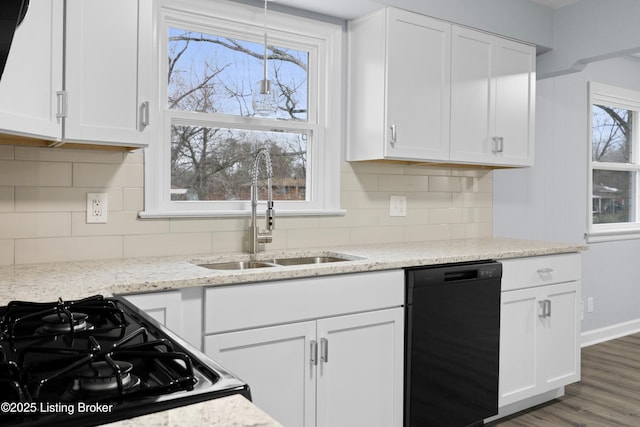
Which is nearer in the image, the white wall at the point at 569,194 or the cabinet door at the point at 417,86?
the cabinet door at the point at 417,86

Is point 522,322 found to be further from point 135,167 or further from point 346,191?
point 135,167

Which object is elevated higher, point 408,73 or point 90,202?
point 408,73

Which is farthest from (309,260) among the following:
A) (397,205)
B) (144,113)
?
(144,113)

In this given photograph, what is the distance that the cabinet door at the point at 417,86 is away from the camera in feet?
9.37

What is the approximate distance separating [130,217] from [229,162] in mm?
590

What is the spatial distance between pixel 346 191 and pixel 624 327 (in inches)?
124

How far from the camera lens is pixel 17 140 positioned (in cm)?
209

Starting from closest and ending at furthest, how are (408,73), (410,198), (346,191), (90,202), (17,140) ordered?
(17,140) → (90,202) → (408,73) → (346,191) → (410,198)

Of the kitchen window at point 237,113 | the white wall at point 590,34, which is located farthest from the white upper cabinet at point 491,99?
the kitchen window at point 237,113

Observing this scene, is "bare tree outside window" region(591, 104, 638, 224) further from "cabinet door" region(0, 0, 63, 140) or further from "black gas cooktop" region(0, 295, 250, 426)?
"black gas cooktop" region(0, 295, 250, 426)

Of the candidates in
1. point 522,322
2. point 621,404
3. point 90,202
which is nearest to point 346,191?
point 522,322

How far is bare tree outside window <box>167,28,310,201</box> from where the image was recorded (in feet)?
8.72

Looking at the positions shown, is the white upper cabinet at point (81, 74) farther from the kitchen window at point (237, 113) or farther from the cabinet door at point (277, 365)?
the cabinet door at point (277, 365)

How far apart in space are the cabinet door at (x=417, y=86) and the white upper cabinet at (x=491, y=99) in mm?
84
